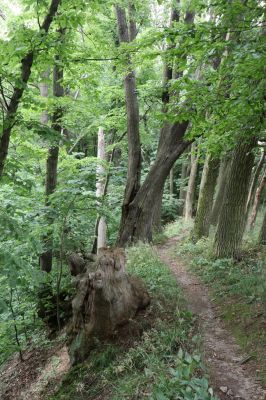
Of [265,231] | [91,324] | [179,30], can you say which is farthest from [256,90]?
[265,231]

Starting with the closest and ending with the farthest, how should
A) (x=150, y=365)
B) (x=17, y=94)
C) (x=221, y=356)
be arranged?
1. (x=150, y=365)
2. (x=221, y=356)
3. (x=17, y=94)

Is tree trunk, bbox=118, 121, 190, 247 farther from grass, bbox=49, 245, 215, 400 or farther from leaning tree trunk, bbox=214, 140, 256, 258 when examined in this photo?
grass, bbox=49, 245, 215, 400

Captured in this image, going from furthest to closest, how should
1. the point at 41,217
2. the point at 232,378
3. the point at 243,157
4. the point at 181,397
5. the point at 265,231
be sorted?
the point at 265,231 < the point at 243,157 < the point at 41,217 < the point at 232,378 < the point at 181,397

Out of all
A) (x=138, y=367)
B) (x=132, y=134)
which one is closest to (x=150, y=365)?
(x=138, y=367)

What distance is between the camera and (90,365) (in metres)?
4.64

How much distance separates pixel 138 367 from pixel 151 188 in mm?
6254

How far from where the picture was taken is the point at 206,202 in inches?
478

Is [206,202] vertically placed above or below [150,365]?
above

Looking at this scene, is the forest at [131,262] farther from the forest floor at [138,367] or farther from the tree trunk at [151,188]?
the tree trunk at [151,188]

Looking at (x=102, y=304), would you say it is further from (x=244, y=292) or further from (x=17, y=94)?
(x=17, y=94)

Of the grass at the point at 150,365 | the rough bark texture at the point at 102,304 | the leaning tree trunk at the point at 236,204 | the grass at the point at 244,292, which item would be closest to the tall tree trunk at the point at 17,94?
the rough bark texture at the point at 102,304

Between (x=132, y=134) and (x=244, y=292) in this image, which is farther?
(x=132, y=134)

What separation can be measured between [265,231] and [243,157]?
2.65 metres

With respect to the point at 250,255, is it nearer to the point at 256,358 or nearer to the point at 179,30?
the point at 256,358
